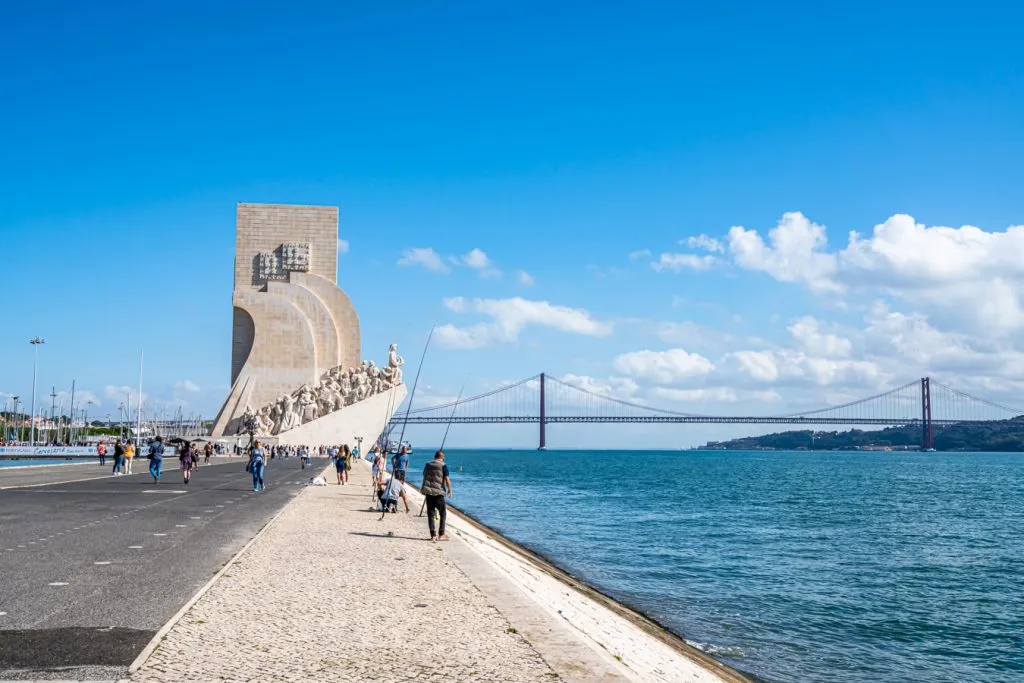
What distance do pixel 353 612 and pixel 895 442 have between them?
12185 centimetres

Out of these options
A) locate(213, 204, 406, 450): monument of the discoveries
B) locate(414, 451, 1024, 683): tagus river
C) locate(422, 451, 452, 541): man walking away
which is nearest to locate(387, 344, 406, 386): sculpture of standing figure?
locate(213, 204, 406, 450): monument of the discoveries

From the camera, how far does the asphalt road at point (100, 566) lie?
13.6 feet

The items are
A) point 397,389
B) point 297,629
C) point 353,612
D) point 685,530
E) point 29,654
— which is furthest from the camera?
point 397,389

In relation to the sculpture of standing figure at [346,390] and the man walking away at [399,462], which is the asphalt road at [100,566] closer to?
the man walking away at [399,462]

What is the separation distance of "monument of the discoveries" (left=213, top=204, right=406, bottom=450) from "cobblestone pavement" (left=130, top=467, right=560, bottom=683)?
3591 centimetres

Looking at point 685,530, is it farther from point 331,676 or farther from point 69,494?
point 331,676

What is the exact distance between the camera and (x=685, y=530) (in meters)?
17.5

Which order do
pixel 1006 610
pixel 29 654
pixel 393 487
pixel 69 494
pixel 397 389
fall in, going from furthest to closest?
pixel 397 389
pixel 69 494
pixel 393 487
pixel 1006 610
pixel 29 654

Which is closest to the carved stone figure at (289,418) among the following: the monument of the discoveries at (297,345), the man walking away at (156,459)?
the monument of the discoveries at (297,345)

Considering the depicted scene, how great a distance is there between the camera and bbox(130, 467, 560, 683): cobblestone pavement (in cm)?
388

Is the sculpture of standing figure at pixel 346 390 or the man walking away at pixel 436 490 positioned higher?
the sculpture of standing figure at pixel 346 390

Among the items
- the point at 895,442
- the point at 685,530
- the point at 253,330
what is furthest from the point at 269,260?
the point at 895,442

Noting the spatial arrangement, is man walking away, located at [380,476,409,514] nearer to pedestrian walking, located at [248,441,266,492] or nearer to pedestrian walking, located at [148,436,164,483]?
pedestrian walking, located at [248,441,266,492]

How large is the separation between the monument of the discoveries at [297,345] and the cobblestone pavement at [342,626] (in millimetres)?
35908
